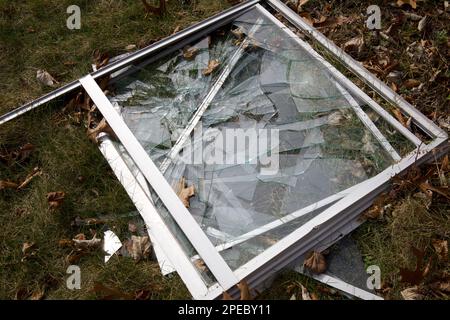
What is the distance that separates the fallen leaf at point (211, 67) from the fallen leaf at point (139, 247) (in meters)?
0.94

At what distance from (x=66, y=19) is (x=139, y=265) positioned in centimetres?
189

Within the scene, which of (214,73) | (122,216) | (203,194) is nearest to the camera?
(203,194)

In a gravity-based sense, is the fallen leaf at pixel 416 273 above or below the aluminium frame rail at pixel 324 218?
below

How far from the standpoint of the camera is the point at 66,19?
300cm

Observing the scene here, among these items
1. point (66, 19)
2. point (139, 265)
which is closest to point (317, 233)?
point (139, 265)

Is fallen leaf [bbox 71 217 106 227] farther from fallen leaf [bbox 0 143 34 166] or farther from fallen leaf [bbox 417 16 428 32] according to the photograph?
fallen leaf [bbox 417 16 428 32]

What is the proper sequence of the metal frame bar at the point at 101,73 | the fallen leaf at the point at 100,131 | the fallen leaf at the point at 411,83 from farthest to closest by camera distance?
the fallen leaf at the point at 411,83 < the metal frame bar at the point at 101,73 < the fallen leaf at the point at 100,131

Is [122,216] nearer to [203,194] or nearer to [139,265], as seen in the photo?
[139,265]

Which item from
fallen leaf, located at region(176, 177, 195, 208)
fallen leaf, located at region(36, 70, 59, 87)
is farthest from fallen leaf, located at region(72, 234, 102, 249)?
fallen leaf, located at region(36, 70, 59, 87)

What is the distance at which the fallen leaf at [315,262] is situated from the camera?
1873 millimetres

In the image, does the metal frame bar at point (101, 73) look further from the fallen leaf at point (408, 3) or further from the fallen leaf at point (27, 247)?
the fallen leaf at point (408, 3)

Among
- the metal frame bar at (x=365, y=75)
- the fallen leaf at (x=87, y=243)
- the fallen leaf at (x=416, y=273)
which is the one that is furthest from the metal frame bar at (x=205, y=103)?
the fallen leaf at (x=416, y=273)

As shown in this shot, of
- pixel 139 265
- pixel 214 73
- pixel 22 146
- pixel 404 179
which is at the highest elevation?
pixel 214 73

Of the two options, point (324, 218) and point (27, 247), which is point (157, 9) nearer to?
point (27, 247)
